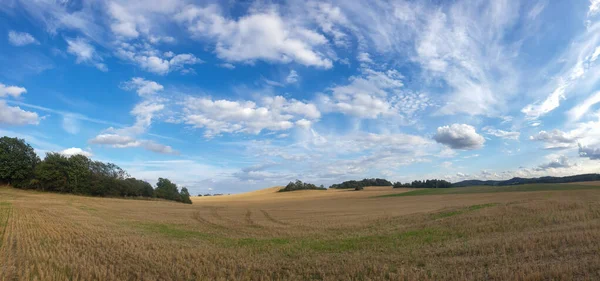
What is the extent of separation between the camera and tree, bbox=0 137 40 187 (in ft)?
229

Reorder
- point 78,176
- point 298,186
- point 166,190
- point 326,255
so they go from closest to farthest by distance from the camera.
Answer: point 326,255 < point 78,176 < point 166,190 < point 298,186

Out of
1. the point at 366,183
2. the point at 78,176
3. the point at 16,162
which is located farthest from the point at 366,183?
the point at 16,162

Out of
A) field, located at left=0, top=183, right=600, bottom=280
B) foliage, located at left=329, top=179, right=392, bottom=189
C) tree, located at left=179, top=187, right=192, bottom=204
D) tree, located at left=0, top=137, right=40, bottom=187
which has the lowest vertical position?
field, located at left=0, top=183, right=600, bottom=280

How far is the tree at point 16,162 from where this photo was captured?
69812mm

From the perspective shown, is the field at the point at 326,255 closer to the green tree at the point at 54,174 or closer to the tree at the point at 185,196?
the green tree at the point at 54,174

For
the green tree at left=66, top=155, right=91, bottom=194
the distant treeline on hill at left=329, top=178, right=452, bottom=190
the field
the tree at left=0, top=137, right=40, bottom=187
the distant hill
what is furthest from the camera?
the distant treeline on hill at left=329, top=178, right=452, bottom=190

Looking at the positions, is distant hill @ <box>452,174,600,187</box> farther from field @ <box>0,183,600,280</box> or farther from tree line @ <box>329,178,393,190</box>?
field @ <box>0,183,600,280</box>

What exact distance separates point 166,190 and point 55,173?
32.4 metres

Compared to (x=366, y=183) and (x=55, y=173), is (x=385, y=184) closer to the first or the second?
(x=366, y=183)

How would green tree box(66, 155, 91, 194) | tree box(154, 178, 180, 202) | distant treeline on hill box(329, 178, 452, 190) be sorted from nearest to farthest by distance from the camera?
1. green tree box(66, 155, 91, 194)
2. tree box(154, 178, 180, 202)
3. distant treeline on hill box(329, 178, 452, 190)

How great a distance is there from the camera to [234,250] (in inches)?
603

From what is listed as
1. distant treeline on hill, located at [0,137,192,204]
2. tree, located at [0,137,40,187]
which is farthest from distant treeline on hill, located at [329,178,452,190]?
tree, located at [0,137,40,187]

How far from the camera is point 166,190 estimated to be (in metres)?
100

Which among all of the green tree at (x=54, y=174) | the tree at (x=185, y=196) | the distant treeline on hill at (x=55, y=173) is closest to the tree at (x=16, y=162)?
the distant treeline on hill at (x=55, y=173)
